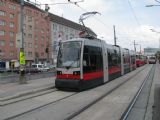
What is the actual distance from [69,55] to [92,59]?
1.64m

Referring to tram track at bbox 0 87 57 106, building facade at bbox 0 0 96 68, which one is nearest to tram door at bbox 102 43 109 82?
tram track at bbox 0 87 57 106

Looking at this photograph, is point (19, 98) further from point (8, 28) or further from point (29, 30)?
point (29, 30)

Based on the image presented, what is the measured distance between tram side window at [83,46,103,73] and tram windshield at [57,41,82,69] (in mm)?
447

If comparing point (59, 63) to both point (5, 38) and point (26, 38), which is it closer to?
point (5, 38)

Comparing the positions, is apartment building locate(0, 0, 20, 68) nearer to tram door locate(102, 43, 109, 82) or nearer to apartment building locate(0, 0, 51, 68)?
apartment building locate(0, 0, 51, 68)

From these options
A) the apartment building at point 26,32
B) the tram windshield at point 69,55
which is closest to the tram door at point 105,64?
the tram windshield at point 69,55

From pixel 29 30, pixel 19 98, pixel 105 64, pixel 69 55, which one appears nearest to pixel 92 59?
pixel 69 55

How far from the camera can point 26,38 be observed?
263 ft

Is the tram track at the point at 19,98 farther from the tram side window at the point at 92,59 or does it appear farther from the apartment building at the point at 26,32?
the apartment building at the point at 26,32

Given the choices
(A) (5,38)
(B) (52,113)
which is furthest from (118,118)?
(A) (5,38)

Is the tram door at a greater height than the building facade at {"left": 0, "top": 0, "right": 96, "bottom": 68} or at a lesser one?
lesser

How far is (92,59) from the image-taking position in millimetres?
17203

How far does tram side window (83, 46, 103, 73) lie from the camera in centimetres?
1623

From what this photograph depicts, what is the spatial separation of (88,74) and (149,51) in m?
135
